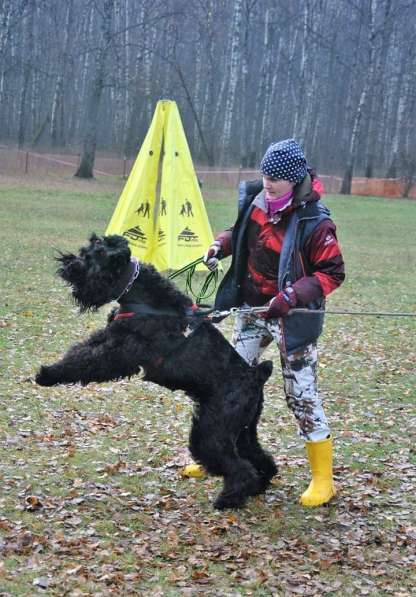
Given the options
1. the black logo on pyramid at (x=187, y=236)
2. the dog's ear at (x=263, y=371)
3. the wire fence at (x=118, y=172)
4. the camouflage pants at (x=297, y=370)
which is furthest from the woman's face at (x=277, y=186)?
the wire fence at (x=118, y=172)

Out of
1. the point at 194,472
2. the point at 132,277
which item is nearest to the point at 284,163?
the point at 132,277

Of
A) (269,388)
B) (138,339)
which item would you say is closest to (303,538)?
(138,339)

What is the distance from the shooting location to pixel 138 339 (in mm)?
4301

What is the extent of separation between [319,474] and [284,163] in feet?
6.40

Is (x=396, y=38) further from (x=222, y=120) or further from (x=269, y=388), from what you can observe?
(x=269, y=388)

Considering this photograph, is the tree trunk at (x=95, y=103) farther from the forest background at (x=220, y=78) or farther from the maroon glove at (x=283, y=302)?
the maroon glove at (x=283, y=302)

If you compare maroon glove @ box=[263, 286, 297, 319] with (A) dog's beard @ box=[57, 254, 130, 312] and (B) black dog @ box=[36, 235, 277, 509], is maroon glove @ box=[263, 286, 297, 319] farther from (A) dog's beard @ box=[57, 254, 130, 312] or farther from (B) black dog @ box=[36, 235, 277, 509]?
(A) dog's beard @ box=[57, 254, 130, 312]

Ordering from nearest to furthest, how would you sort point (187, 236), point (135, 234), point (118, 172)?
1. point (135, 234)
2. point (187, 236)
3. point (118, 172)

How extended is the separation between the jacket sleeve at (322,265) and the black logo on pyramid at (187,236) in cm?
763

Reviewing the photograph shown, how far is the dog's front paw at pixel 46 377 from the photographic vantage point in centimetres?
435

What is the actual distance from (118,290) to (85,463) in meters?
1.48

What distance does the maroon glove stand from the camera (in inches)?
170

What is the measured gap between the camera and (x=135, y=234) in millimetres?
11930

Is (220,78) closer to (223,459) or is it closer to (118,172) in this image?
(118,172)
